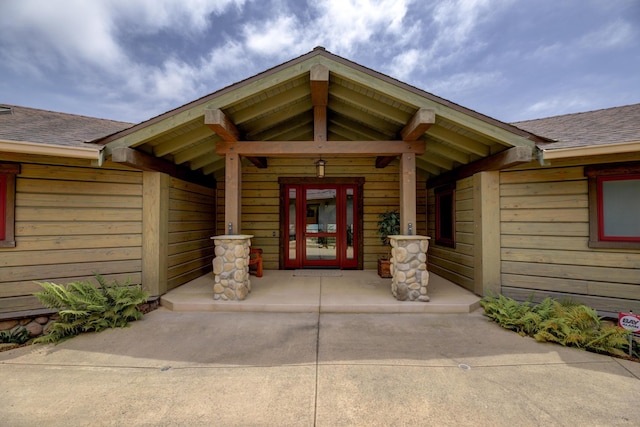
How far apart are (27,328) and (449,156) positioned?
6.45m

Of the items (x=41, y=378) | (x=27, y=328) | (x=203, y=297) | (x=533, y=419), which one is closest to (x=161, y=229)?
(x=203, y=297)

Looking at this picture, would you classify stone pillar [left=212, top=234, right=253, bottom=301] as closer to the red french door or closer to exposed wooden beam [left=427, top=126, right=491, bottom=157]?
the red french door

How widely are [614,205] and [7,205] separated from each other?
7688 mm

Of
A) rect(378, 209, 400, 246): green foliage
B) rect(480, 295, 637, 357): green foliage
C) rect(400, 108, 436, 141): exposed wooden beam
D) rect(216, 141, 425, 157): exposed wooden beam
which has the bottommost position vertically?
rect(480, 295, 637, 357): green foliage

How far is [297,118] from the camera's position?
4945 millimetres

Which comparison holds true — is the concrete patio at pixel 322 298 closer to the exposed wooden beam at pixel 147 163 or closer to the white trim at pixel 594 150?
the exposed wooden beam at pixel 147 163

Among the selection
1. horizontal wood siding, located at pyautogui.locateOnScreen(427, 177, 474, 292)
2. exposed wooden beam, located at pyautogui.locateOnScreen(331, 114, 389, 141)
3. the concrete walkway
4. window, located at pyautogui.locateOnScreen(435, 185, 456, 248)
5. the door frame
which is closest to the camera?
the concrete walkway

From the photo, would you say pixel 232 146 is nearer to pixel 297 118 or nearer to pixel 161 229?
pixel 297 118

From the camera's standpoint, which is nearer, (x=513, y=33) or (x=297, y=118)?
(x=297, y=118)

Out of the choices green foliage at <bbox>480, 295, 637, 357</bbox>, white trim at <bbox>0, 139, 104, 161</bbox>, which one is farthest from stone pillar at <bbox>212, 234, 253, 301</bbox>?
green foliage at <bbox>480, 295, 637, 357</bbox>

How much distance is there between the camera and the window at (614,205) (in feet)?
11.2

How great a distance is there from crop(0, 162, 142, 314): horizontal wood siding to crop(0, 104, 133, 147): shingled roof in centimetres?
39

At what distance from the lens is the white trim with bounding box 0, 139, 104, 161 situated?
10.0ft

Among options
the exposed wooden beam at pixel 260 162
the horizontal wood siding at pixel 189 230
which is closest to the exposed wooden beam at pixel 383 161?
the exposed wooden beam at pixel 260 162
